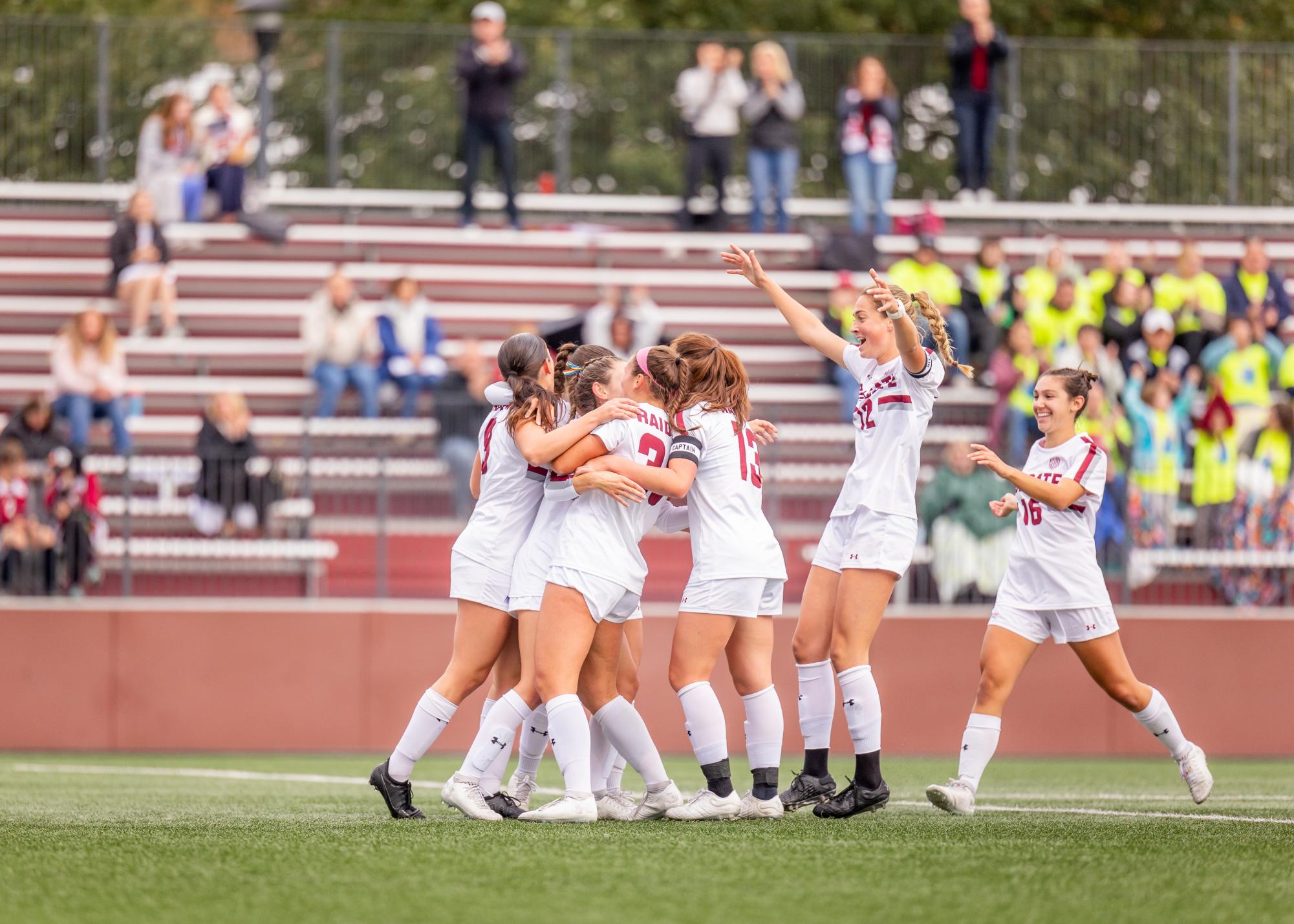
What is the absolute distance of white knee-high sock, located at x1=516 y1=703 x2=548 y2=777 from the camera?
7.29m

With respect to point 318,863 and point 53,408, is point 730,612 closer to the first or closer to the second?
point 318,863

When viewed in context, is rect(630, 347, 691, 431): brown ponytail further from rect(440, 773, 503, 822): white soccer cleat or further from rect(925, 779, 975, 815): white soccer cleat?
rect(925, 779, 975, 815): white soccer cleat

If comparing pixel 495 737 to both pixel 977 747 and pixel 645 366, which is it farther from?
pixel 977 747

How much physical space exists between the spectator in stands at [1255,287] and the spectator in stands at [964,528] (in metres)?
4.77

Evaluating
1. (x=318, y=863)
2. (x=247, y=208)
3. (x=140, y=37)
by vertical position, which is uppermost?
(x=140, y=37)

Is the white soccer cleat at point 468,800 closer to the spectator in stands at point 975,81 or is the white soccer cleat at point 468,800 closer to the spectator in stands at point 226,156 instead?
the spectator in stands at point 226,156

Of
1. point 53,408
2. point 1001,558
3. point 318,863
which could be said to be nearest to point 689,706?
point 318,863

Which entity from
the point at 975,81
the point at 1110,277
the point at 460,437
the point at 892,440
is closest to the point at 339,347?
the point at 460,437

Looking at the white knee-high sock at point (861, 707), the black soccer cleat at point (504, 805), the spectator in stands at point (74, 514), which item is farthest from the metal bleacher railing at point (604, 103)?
the white knee-high sock at point (861, 707)

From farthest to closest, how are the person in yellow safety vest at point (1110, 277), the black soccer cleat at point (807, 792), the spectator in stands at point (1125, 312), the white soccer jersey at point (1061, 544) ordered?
1. the person in yellow safety vest at point (1110, 277)
2. the spectator in stands at point (1125, 312)
3. the white soccer jersey at point (1061, 544)
4. the black soccer cleat at point (807, 792)

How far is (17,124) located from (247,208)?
269 centimetres

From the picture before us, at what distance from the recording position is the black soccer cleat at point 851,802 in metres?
7.19

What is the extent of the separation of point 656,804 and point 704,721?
1.41ft

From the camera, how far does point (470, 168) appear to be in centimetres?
1808
